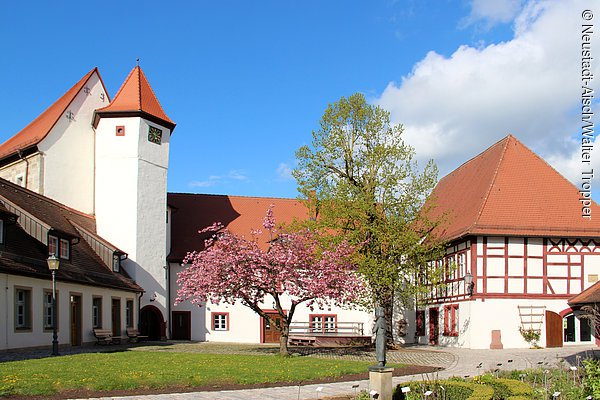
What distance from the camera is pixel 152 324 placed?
1543 inches

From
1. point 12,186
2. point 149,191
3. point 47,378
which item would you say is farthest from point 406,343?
point 47,378

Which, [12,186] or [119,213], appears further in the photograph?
[119,213]

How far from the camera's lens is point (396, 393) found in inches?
512

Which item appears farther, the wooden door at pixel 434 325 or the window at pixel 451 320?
the wooden door at pixel 434 325

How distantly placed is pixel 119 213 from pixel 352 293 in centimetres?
1632

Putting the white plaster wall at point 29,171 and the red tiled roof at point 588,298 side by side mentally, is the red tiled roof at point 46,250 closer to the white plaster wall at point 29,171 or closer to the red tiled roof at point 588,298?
the white plaster wall at point 29,171

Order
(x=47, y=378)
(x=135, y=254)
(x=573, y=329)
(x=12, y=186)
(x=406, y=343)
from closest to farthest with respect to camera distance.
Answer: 1. (x=47, y=378)
2. (x=12, y=186)
3. (x=573, y=329)
4. (x=135, y=254)
5. (x=406, y=343)

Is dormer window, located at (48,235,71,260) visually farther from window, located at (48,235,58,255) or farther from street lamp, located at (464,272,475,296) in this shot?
street lamp, located at (464,272,475,296)

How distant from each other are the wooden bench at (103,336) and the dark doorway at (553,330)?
1947 centimetres

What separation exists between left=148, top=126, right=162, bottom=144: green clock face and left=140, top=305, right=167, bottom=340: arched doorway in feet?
30.6

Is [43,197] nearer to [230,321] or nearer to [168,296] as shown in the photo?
[168,296]

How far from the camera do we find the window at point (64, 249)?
2880cm

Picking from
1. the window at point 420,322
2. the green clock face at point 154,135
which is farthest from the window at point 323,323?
the green clock face at point 154,135

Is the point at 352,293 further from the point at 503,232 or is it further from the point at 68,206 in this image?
the point at 68,206
